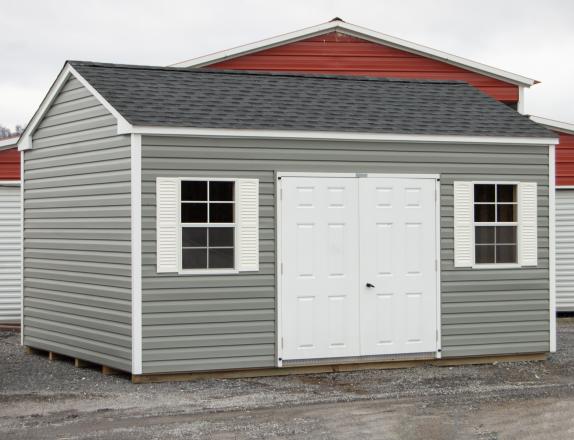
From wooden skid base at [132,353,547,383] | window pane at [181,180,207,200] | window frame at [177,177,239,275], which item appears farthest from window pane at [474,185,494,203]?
window pane at [181,180,207,200]

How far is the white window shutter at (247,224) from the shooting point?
1318cm

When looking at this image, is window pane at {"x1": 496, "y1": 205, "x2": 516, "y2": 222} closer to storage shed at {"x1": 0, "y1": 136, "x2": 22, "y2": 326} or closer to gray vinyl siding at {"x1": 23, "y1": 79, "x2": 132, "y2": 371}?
gray vinyl siding at {"x1": 23, "y1": 79, "x2": 132, "y2": 371}

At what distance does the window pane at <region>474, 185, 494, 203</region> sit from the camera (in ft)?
47.1

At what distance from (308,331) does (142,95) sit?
352 cm

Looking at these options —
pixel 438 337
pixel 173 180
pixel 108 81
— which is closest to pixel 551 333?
pixel 438 337

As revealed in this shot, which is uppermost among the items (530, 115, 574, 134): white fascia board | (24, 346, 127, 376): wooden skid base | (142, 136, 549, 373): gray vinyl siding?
(530, 115, 574, 134): white fascia board

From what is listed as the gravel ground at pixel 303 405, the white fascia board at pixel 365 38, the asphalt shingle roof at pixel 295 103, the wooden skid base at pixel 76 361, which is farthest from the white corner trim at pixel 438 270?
the white fascia board at pixel 365 38

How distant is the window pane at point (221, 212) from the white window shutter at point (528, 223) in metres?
3.85

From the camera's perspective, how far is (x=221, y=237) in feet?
43.4

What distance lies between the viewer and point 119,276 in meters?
13.1

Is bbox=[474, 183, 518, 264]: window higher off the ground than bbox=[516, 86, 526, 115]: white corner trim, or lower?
lower

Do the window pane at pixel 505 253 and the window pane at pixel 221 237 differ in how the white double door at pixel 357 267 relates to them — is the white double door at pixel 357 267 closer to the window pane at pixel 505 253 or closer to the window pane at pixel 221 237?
the window pane at pixel 221 237

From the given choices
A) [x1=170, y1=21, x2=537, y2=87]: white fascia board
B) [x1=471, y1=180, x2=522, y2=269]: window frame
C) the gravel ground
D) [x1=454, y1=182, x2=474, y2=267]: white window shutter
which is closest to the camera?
the gravel ground

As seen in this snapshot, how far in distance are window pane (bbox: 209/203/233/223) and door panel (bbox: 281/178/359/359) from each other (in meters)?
0.65
